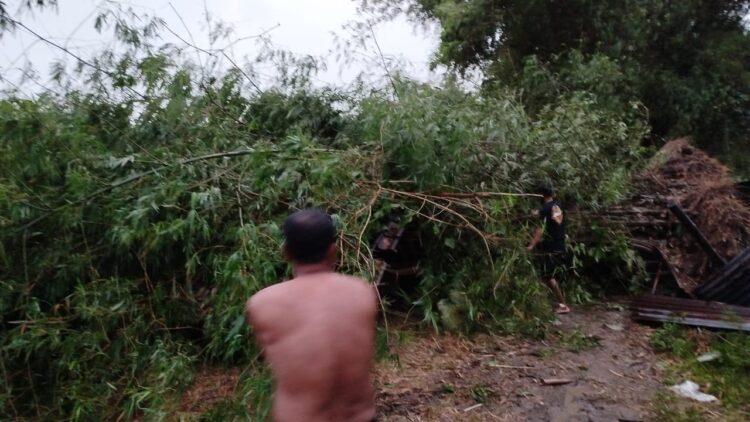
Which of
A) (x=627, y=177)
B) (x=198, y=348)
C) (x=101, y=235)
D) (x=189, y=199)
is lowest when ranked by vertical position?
(x=198, y=348)

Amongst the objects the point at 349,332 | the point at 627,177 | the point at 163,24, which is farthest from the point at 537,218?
the point at 349,332

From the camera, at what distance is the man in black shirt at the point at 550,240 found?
6062 mm

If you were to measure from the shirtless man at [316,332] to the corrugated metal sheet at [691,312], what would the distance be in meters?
4.36

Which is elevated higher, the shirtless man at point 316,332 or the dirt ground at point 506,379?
the shirtless man at point 316,332

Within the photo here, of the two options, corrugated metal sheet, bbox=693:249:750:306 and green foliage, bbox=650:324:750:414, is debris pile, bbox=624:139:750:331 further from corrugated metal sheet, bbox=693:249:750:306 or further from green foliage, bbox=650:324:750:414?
green foliage, bbox=650:324:750:414

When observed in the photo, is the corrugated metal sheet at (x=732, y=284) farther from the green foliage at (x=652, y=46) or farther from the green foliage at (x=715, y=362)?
the green foliage at (x=652, y=46)

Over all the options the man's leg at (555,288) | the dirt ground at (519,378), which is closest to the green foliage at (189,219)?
the dirt ground at (519,378)

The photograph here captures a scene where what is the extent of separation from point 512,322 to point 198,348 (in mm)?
2677

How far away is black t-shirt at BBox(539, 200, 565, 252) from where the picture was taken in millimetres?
6066

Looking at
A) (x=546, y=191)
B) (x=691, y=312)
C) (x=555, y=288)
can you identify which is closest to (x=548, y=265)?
(x=555, y=288)

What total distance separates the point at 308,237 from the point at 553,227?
4.57 metres

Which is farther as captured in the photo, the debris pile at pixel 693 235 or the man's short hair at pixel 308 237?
the debris pile at pixel 693 235

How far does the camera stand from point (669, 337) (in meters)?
5.22

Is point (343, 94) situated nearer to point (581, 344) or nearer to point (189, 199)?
point (189, 199)
